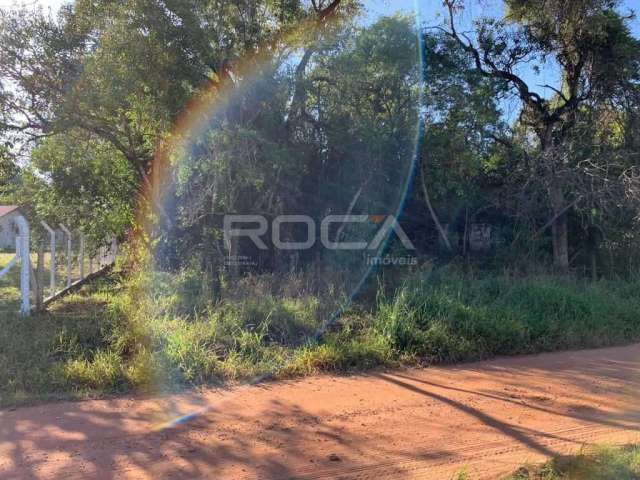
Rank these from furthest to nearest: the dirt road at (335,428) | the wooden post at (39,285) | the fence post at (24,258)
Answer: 1. the wooden post at (39,285)
2. the fence post at (24,258)
3. the dirt road at (335,428)

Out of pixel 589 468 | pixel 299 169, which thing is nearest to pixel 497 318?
pixel 589 468

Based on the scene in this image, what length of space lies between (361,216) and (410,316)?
151 inches

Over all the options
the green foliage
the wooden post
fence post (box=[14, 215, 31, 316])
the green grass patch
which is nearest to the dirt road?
the green grass patch

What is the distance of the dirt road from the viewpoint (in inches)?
131

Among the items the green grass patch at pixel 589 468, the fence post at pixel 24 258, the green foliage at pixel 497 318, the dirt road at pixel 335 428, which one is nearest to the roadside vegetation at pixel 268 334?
the green foliage at pixel 497 318

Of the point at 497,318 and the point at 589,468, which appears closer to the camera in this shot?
the point at 589,468

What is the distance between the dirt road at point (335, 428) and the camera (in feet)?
11.0

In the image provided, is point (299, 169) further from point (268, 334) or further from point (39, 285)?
point (39, 285)

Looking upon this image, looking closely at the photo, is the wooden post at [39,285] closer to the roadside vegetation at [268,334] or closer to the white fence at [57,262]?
the white fence at [57,262]

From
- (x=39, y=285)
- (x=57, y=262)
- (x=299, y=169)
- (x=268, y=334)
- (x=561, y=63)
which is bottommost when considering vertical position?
(x=268, y=334)

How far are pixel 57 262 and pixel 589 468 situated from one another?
11314mm

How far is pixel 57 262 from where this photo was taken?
37.4ft

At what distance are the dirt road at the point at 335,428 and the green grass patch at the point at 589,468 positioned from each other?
0.18 metres

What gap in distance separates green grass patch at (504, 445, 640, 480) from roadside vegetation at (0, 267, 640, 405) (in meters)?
2.44
